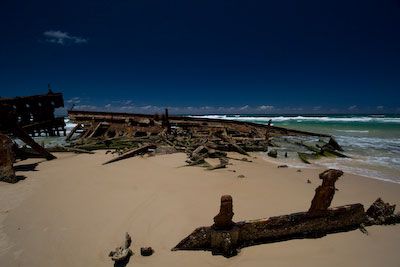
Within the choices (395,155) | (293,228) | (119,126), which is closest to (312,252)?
(293,228)

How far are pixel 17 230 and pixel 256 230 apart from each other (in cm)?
319

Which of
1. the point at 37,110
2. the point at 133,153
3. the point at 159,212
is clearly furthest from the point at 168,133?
the point at 37,110

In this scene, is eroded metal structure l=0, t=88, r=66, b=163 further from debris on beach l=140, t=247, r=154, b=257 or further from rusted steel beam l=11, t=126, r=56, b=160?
debris on beach l=140, t=247, r=154, b=257

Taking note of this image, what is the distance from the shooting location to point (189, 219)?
388 centimetres

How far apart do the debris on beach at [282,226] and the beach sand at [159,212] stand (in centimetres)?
9

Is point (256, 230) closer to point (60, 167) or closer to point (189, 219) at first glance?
point (189, 219)

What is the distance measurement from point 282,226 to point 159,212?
1.91m

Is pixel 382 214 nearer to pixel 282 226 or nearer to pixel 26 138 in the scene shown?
pixel 282 226

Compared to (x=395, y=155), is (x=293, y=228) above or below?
above

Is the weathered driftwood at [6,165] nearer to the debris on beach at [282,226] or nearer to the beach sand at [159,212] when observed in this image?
the beach sand at [159,212]

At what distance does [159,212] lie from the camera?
4.15 metres

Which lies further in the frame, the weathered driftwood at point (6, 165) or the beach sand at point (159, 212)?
the weathered driftwood at point (6, 165)

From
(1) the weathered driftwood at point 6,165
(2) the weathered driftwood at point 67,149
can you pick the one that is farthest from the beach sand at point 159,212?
(2) the weathered driftwood at point 67,149

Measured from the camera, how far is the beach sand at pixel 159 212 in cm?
295
